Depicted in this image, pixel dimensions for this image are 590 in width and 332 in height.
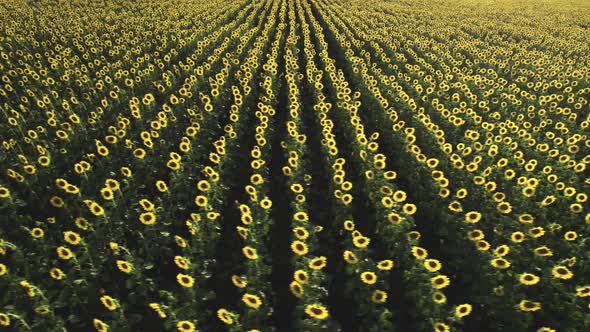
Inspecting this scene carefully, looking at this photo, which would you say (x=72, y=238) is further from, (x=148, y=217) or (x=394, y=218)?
(x=394, y=218)

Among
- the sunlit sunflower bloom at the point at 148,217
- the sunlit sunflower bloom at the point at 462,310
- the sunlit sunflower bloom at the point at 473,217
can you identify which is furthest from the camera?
the sunlit sunflower bloom at the point at 473,217

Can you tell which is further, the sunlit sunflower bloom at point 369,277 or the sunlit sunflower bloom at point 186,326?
the sunlit sunflower bloom at point 369,277

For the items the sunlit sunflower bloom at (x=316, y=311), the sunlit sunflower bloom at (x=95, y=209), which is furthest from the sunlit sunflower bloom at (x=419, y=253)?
the sunlit sunflower bloom at (x=95, y=209)

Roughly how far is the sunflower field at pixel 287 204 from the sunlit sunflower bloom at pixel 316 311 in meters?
0.02

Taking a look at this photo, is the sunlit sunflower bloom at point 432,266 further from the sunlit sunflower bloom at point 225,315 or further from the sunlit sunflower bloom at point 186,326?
the sunlit sunflower bloom at point 186,326

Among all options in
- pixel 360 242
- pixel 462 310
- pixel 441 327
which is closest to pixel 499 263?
pixel 462 310

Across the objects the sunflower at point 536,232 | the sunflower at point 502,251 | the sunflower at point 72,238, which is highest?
the sunflower at point 536,232

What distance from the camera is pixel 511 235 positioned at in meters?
5.17

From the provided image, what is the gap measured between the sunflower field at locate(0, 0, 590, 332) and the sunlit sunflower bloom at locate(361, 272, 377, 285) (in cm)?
4

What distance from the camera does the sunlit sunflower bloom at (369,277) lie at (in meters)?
4.45

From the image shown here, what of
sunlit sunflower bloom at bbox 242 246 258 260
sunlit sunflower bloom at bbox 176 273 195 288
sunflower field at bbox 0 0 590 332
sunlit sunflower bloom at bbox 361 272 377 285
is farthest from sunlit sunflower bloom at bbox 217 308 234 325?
sunlit sunflower bloom at bbox 361 272 377 285

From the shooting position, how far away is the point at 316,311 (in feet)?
12.9

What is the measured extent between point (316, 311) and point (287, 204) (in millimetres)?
3159

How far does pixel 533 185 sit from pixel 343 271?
3.60m
